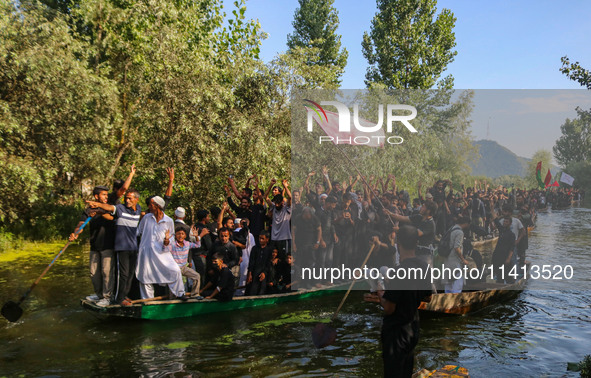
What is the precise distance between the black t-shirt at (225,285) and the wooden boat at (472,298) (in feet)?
12.6

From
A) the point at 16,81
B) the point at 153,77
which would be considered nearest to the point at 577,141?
the point at 153,77

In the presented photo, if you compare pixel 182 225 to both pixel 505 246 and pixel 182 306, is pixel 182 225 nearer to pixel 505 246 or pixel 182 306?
pixel 182 306

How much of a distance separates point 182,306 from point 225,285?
3.10 ft

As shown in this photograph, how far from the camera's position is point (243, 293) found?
11273 mm

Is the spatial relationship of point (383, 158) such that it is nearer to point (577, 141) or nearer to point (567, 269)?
point (567, 269)

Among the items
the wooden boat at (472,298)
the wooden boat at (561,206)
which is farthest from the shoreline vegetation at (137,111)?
the wooden boat at (472,298)

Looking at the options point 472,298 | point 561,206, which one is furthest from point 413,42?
point 472,298

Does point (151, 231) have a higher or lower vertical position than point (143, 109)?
lower

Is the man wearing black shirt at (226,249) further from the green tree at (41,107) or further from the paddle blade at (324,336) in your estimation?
the green tree at (41,107)

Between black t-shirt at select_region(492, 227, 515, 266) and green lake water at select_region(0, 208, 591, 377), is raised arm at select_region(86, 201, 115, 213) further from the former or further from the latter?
black t-shirt at select_region(492, 227, 515, 266)

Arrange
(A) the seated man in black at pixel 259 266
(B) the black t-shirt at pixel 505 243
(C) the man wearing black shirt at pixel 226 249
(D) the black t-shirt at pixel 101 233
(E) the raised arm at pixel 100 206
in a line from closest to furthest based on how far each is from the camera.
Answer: (E) the raised arm at pixel 100 206
(D) the black t-shirt at pixel 101 233
(C) the man wearing black shirt at pixel 226 249
(A) the seated man in black at pixel 259 266
(B) the black t-shirt at pixel 505 243

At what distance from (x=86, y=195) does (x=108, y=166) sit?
178 centimetres

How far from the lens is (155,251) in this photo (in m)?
9.06

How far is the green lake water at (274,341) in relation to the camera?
758cm
